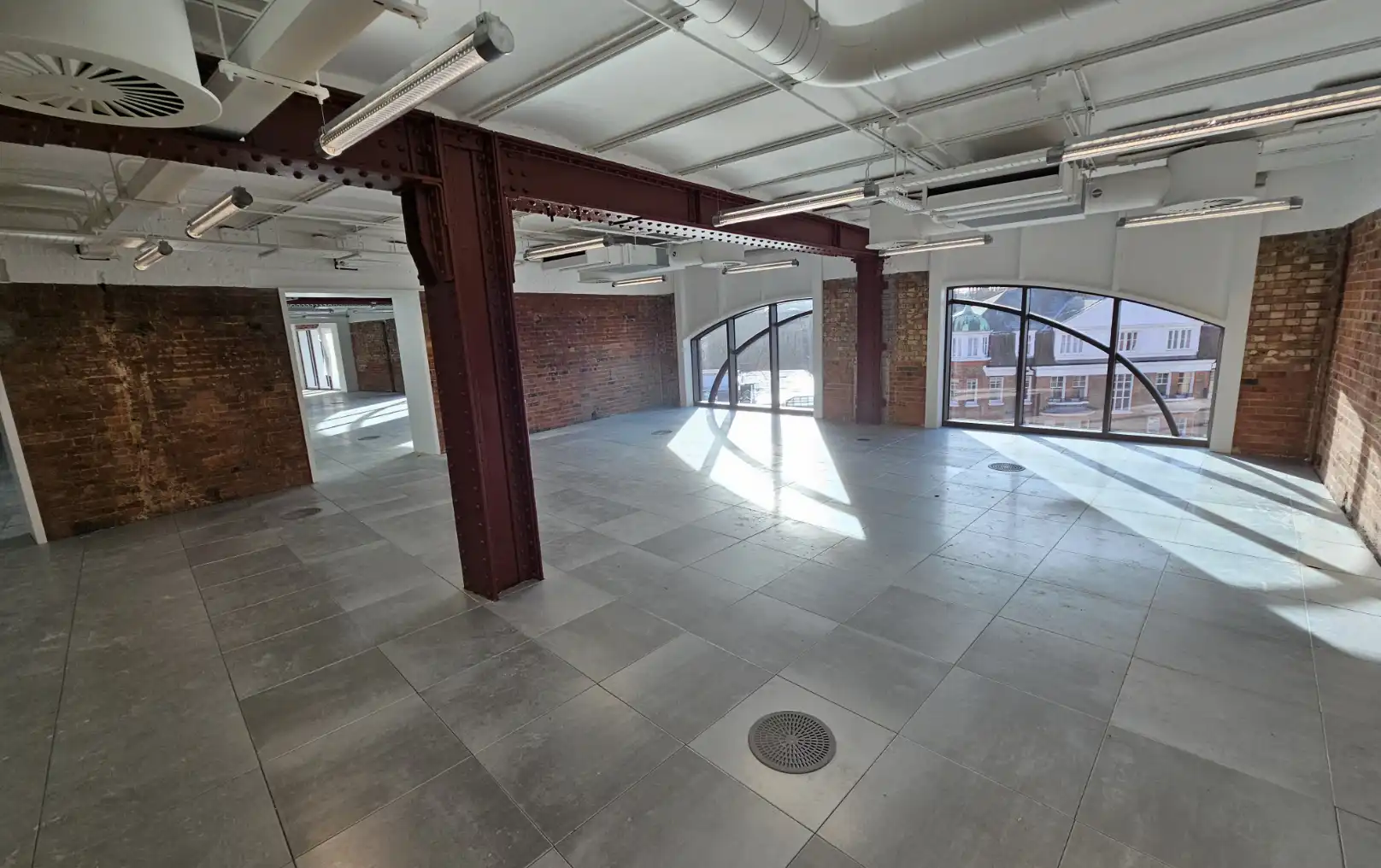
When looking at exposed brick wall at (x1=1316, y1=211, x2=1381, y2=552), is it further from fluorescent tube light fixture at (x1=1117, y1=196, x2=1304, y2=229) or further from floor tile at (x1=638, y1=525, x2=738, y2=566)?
floor tile at (x1=638, y1=525, x2=738, y2=566)

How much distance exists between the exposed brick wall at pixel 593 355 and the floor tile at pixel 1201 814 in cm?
928

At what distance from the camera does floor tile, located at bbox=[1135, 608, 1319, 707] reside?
8.99 feet

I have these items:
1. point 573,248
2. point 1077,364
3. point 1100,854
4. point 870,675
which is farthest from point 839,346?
point 1100,854

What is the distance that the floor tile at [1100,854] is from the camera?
1.88 meters

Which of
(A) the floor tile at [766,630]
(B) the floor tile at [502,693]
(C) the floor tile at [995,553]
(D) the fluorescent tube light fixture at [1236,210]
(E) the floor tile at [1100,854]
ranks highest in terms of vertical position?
(D) the fluorescent tube light fixture at [1236,210]

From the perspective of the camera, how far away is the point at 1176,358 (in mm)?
7395

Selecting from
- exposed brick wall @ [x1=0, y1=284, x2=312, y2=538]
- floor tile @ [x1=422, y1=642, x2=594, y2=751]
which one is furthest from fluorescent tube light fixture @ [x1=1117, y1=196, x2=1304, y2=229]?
exposed brick wall @ [x1=0, y1=284, x2=312, y2=538]

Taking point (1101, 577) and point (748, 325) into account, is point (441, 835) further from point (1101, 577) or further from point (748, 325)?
point (748, 325)

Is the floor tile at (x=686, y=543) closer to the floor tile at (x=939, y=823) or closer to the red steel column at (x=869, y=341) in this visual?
the floor tile at (x=939, y=823)

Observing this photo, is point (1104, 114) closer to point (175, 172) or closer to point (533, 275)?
point (175, 172)

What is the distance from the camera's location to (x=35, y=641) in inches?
146

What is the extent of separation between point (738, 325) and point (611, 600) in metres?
8.73

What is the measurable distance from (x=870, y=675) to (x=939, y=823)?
89 centimetres

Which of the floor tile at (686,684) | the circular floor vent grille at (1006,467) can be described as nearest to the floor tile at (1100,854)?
the floor tile at (686,684)
